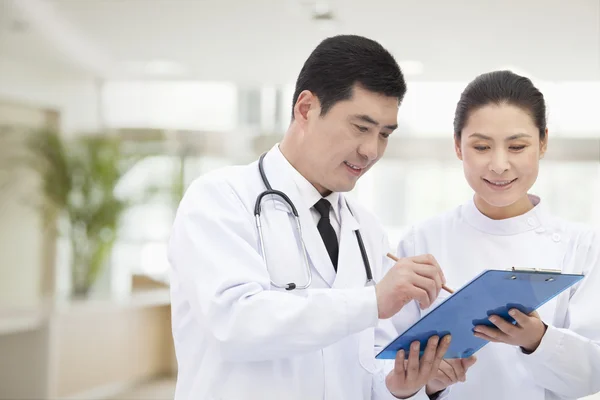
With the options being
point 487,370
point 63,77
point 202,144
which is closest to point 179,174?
point 202,144

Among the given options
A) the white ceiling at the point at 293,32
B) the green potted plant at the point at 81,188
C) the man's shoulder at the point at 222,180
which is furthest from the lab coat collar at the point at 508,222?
the green potted plant at the point at 81,188

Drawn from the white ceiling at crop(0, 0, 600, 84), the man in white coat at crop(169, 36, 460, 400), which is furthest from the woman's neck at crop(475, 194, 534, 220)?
the white ceiling at crop(0, 0, 600, 84)

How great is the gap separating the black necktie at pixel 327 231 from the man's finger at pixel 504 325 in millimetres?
366

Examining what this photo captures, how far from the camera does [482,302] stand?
1269 millimetres

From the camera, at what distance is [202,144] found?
632 centimetres

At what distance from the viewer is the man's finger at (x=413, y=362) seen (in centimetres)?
142

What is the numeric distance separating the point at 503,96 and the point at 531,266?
420mm

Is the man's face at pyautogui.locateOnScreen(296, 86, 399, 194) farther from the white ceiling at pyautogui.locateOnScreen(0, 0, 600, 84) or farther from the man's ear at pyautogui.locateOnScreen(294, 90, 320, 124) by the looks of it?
the white ceiling at pyautogui.locateOnScreen(0, 0, 600, 84)

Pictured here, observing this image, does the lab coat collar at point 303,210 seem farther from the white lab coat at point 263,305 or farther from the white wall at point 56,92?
the white wall at point 56,92

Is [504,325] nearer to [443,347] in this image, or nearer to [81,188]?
[443,347]

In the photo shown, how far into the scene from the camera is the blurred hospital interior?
4.70 m

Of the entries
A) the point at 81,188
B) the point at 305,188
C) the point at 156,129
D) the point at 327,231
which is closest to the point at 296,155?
the point at 305,188

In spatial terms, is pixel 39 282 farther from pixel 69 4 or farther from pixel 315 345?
pixel 315 345

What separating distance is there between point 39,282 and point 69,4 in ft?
7.13
